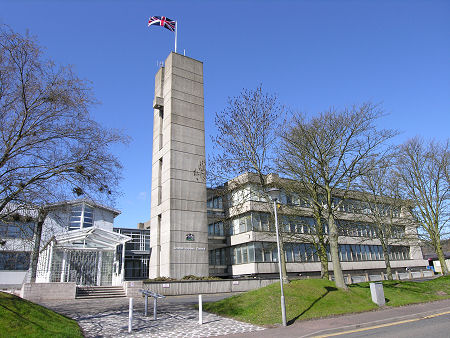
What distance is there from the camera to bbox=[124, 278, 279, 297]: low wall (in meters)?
22.3

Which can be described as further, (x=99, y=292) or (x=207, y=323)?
(x=99, y=292)

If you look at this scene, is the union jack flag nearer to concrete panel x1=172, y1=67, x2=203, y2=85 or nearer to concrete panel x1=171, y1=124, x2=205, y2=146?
concrete panel x1=172, y1=67, x2=203, y2=85

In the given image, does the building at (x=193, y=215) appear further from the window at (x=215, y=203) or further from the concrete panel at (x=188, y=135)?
the window at (x=215, y=203)

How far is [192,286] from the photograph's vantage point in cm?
2448

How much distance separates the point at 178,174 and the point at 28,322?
2258cm

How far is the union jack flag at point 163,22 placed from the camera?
3447 cm

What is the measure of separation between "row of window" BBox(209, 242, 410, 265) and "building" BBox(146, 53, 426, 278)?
115mm

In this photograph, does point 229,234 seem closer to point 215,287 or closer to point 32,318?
point 215,287

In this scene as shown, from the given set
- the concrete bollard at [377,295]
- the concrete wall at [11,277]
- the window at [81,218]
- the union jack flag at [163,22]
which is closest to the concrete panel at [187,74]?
the union jack flag at [163,22]

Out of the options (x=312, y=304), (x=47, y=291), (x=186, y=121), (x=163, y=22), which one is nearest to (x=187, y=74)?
(x=186, y=121)

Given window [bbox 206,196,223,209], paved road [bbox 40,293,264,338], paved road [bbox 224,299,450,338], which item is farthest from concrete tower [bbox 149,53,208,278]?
paved road [bbox 224,299,450,338]

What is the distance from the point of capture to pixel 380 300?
16188 mm

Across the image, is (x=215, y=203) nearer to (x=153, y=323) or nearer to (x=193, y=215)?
(x=193, y=215)

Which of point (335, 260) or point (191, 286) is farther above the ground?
point (335, 260)
